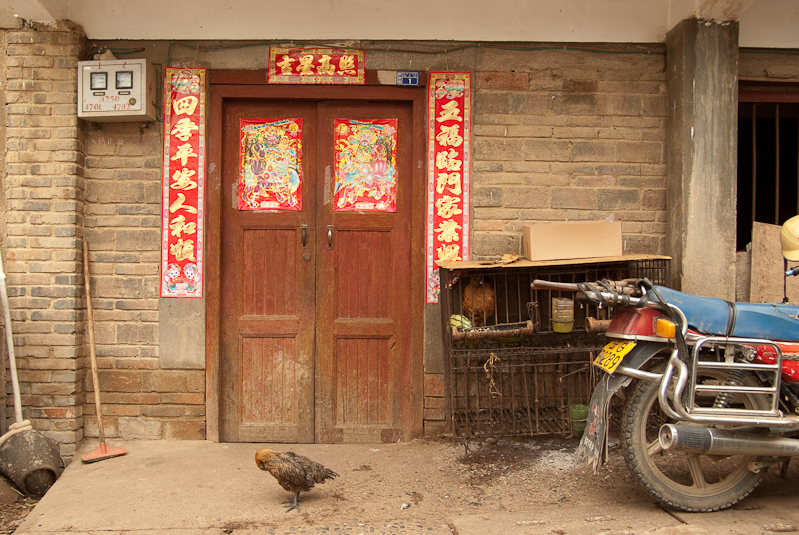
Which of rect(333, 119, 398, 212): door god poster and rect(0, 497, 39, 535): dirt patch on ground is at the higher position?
rect(333, 119, 398, 212): door god poster

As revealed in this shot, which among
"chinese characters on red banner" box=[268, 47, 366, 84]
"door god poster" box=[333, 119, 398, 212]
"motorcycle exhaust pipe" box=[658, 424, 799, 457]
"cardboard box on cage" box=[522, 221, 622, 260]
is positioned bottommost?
"motorcycle exhaust pipe" box=[658, 424, 799, 457]

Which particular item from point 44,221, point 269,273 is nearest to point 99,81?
point 44,221

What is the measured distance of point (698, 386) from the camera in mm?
2826

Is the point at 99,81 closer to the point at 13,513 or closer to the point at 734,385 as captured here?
the point at 13,513

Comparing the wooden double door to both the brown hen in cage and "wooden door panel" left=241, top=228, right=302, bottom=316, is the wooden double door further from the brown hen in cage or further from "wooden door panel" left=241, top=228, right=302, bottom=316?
the brown hen in cage

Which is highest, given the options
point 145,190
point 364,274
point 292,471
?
point 145,190

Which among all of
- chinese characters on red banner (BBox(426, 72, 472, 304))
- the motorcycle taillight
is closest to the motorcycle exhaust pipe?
the motorcycle taillight

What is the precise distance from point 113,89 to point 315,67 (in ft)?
4.57

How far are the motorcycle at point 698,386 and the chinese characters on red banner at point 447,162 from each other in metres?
1.22

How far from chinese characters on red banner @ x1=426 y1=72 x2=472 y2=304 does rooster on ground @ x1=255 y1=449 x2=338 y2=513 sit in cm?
172

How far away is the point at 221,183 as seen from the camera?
14.0 feet

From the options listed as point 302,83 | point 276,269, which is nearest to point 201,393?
point 276,269

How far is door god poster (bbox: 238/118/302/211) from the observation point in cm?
432

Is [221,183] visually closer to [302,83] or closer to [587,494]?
[302,83]
